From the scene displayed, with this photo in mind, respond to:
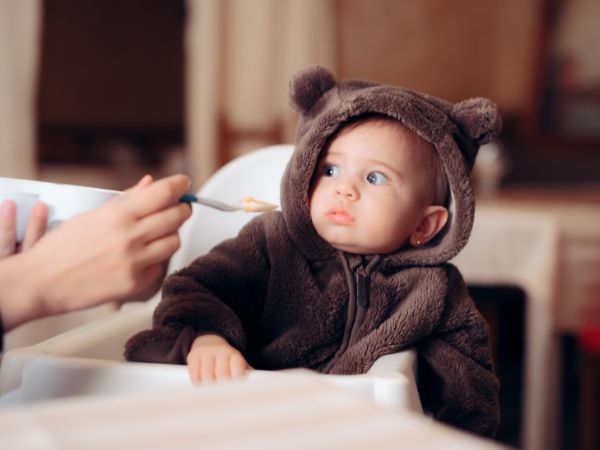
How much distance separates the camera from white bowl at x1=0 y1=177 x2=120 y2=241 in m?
0.63

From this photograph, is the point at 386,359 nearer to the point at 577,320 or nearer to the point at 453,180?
the point at 453,180

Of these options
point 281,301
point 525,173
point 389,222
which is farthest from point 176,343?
point 525,173

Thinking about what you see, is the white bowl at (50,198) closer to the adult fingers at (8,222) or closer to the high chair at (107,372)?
the adult fingers at (8,222)

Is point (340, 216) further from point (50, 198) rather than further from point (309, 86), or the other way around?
point (50, 198)

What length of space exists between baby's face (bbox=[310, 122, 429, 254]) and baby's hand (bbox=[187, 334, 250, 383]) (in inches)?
7.6

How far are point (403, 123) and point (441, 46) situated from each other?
2.24m

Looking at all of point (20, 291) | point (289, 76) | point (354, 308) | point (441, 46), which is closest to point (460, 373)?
point (354, 308)

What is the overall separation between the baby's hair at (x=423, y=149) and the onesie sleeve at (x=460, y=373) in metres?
→ 0.13

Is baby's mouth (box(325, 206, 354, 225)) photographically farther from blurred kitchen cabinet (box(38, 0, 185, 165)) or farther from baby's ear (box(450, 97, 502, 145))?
blurred kitchen cabinet (box(38, 0, 185, 165))

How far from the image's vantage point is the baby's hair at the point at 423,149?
0.81 metres

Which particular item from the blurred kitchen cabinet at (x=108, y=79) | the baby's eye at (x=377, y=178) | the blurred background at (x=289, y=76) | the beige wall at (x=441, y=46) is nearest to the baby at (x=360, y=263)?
the baby's eye at (x=377, y=178)

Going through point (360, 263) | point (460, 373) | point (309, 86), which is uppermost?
point (309, 86)

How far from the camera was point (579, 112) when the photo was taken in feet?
8.86

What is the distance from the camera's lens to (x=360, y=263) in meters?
0.85
